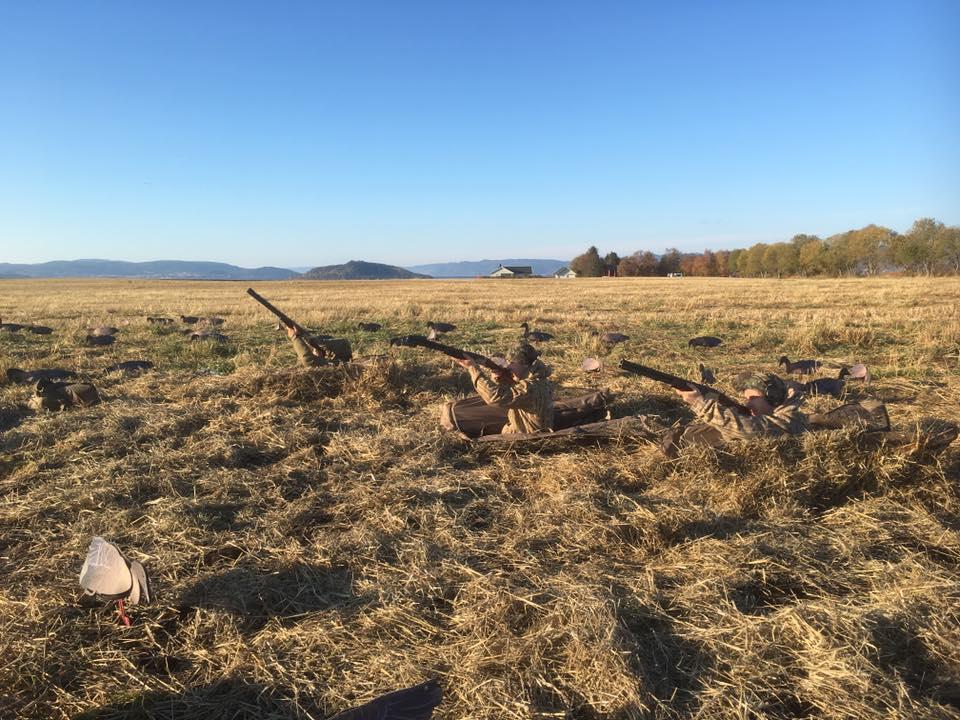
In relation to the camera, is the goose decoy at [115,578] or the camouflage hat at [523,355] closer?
the goose decoy at [115,578]

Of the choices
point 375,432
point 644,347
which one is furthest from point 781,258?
point 375,432

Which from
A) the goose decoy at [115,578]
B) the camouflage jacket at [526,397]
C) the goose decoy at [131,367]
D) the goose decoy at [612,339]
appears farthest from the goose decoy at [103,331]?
the goose decoy at [115,578]

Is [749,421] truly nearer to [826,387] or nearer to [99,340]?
[826,387]

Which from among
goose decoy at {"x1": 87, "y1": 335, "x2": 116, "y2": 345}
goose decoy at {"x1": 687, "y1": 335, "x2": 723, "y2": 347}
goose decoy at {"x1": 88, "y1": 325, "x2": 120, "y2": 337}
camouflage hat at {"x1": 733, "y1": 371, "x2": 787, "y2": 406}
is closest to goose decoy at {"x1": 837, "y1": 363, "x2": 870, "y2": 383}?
goose decoy at {"x1": 687, "y1": 335, "x2": 723, "y2": 347}

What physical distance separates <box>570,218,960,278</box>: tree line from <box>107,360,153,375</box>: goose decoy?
6530cm

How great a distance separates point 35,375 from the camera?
8.79m

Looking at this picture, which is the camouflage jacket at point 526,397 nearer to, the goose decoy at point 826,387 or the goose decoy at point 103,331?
the goose decoy at point 826,387

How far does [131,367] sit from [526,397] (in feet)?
24.1

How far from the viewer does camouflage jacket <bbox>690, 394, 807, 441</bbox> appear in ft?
15.0

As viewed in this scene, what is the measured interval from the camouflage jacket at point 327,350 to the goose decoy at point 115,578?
5.00 m

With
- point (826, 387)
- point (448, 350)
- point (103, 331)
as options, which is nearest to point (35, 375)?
point (103, 331)

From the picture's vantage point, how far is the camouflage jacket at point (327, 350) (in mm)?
8109

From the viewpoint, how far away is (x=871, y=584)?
3297 millimetres

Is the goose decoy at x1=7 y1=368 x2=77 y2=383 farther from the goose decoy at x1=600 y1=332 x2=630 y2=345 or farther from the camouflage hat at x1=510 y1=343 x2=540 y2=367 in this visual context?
the goose decoy at x1=600 y1=332 x2=630 y2=345
